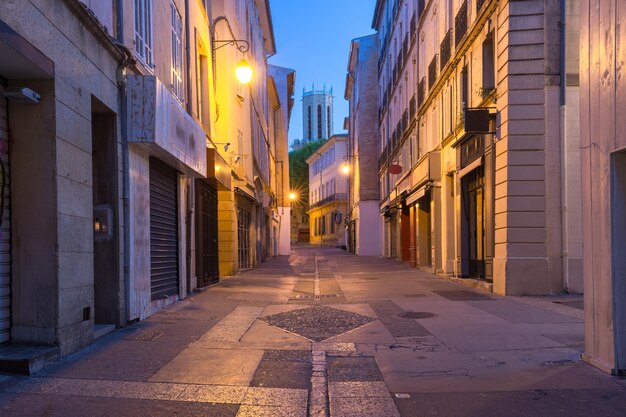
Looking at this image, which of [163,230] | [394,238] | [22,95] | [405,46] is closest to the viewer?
[22,95]

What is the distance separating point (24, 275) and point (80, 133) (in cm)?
170

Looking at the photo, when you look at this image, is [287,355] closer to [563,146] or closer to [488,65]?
[563,146]

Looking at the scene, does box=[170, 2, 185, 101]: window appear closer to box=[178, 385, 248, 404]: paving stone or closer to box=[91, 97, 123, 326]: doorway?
box=[91, 97, 123, 326]: doorway

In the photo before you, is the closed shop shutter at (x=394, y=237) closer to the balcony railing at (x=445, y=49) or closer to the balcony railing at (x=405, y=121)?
the balcony railing at (x=405, y=121)

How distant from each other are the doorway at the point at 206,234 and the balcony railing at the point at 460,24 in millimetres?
8055

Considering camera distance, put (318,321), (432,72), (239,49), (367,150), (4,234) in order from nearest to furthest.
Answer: (4,234) < (318,321) < (239,49) < (432,72) < (367,150)

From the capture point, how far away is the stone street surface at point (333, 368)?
14.6 ft

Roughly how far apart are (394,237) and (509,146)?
67.8 ft

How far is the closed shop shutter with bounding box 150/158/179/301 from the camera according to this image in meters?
9.80

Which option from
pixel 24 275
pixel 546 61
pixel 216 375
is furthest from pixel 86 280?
pixel 546 61

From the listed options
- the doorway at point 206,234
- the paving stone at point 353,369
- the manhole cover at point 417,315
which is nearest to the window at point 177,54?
the doorway at point 206,234

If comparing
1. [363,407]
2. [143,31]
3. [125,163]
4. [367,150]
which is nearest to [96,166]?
[125,163]

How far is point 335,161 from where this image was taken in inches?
2420

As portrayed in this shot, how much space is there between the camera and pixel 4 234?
570cm
